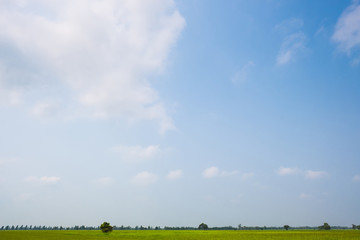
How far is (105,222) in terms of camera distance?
92062 mm

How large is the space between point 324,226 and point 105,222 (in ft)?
595

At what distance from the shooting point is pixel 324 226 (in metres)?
194

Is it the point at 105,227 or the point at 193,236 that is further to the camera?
the point at 105,227

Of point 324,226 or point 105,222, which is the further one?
point 324,226

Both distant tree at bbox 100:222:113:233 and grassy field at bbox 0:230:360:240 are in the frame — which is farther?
distant tree at bbox 100:222:113:233

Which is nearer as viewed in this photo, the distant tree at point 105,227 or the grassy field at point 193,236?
the grassy field at point 193,236
